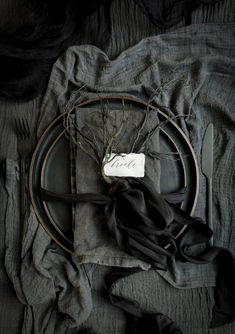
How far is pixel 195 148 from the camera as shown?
69cm

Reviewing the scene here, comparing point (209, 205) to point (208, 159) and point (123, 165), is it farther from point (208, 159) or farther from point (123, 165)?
point (123, 165)

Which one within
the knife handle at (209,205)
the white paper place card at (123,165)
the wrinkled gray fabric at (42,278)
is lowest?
the wrinkled gray fabric at (42,278)

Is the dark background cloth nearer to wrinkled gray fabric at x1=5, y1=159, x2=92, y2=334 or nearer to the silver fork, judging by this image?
the silver fork

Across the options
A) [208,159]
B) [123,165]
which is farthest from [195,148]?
[123,165]

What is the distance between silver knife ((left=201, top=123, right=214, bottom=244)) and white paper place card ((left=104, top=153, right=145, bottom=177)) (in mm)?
143

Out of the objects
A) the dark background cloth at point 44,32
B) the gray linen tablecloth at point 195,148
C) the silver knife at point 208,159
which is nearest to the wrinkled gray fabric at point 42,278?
the gray linen tablecloth at point 195,148

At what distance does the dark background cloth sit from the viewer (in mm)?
674

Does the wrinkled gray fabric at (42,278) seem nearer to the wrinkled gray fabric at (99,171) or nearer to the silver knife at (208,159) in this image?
the wrinkled gray fabric at (99,171)

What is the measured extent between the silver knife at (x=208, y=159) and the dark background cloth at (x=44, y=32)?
0.77 feet

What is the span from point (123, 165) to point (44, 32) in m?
0.30

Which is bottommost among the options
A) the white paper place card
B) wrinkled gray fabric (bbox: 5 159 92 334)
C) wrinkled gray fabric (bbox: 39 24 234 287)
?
wrinkled gray fabric (bbox: 5 159 92 334)

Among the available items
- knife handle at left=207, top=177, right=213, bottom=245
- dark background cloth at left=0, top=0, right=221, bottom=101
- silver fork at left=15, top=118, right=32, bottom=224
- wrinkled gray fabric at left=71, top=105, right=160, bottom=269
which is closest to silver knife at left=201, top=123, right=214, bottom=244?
knife handle at left=207, top=177, right=213, bottom=245

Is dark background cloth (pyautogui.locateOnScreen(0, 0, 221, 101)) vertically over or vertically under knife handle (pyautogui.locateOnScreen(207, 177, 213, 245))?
over

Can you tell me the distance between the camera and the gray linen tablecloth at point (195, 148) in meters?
0.69
